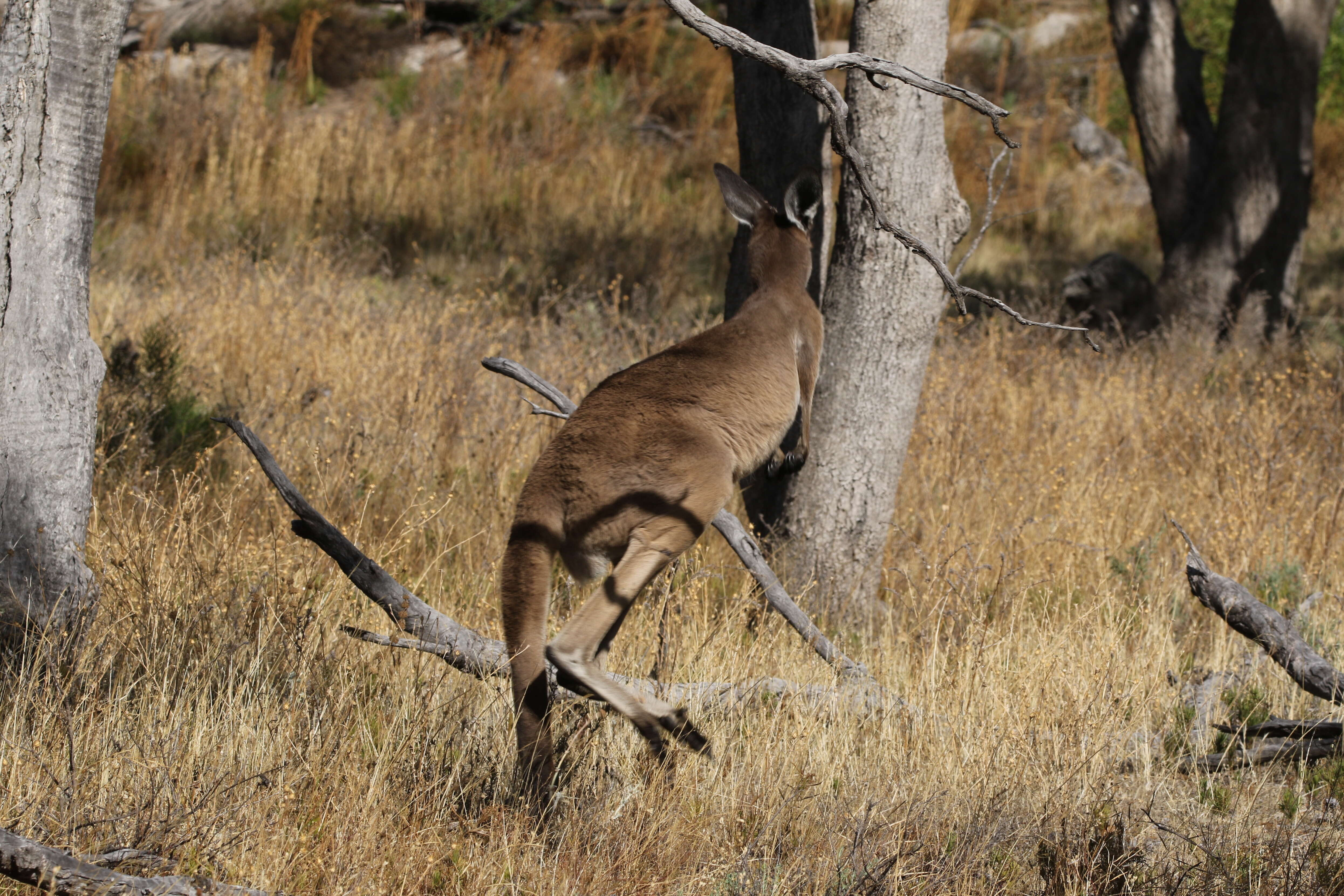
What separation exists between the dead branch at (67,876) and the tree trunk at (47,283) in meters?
1.36

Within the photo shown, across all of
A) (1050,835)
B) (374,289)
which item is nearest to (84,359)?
(1050,835)

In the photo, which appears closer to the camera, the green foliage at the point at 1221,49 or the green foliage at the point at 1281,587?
the green foliage at the point at 1281,587

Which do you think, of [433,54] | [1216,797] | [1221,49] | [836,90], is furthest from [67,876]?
[1221,49]

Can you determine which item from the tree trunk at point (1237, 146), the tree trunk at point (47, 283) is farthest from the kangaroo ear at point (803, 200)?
the tree trunk at point (1237, 146)

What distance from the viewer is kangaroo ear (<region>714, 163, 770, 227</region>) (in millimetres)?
3705

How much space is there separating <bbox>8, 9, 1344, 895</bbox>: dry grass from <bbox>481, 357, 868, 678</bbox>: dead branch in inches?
8.4

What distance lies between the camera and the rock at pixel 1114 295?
9.85 metres

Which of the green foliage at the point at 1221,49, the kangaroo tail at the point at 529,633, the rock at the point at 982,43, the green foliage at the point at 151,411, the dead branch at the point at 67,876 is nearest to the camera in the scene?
the dead branch at the point at 67,876

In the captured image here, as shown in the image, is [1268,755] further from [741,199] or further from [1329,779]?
[741,199]

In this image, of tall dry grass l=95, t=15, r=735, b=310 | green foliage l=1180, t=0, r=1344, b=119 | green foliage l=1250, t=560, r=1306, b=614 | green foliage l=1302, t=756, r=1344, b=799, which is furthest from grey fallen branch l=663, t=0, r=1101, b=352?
green foliage l=1180, t=0, r=1344, b=119

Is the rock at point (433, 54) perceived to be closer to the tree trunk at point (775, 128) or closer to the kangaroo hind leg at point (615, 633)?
the tree trunk at point (775, 128)

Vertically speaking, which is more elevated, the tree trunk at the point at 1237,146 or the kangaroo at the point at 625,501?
the tree trunk at the point at 1237,146

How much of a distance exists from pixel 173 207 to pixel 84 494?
23.4ft

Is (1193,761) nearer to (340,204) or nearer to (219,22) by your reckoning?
(340,204)
